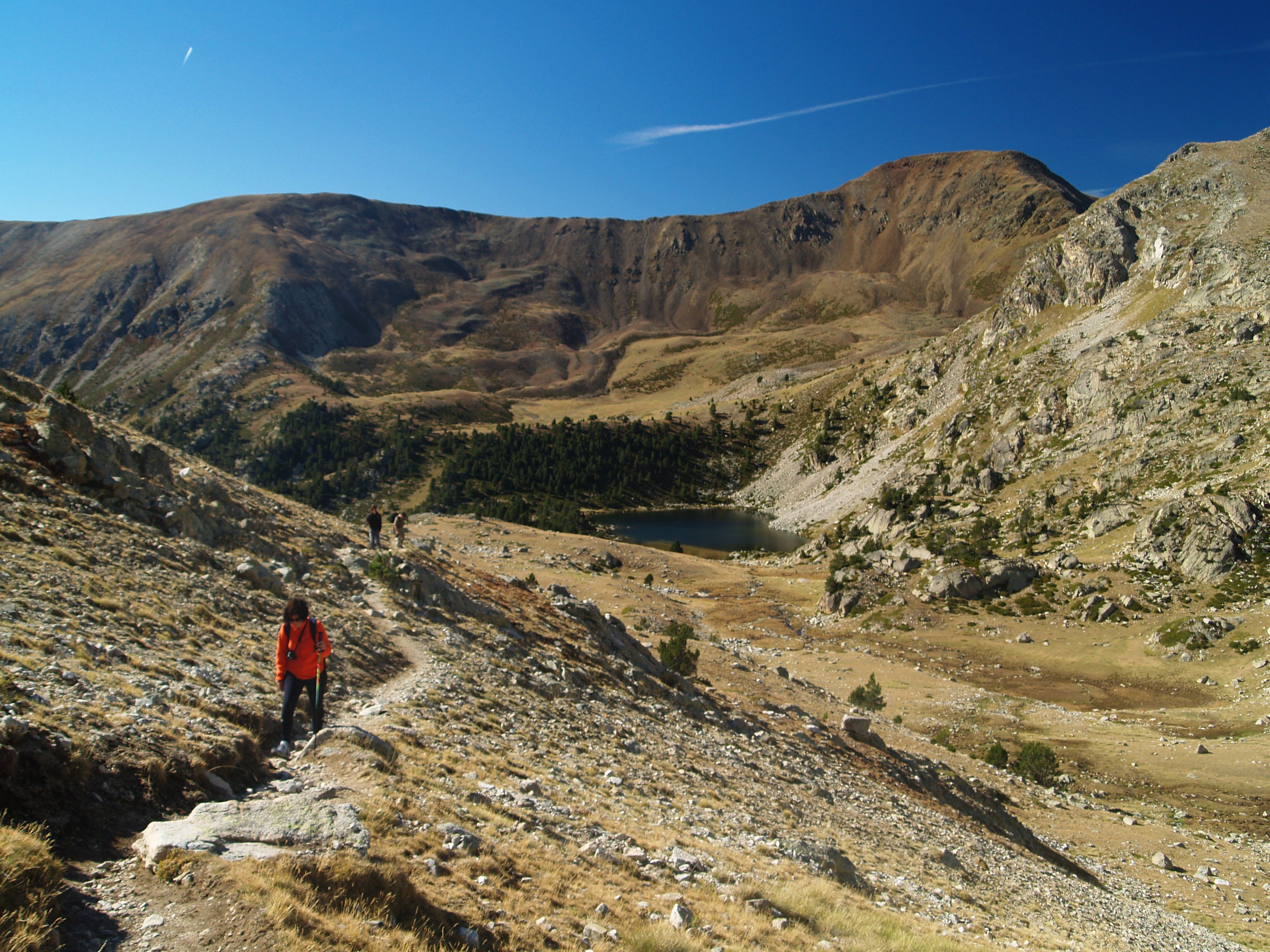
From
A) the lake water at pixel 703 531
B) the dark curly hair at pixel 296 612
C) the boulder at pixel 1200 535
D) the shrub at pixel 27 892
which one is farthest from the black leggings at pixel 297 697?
the lake water at pixel 703 531

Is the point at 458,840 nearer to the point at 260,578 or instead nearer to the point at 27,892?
the point at 27,892

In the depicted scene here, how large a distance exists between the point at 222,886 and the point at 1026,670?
47808mm

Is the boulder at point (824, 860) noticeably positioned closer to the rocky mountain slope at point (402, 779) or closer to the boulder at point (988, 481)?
the rocky mountain slope at point (402, 779)

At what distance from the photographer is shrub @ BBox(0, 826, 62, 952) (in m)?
4.27

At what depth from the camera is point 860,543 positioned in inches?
2891

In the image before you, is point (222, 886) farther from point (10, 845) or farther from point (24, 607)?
point (24, 607)

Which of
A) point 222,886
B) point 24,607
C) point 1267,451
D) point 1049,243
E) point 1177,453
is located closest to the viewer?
point 222,886

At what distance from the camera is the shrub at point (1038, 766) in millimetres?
27906

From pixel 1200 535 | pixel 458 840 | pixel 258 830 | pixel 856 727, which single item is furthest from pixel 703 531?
pixel 258 830

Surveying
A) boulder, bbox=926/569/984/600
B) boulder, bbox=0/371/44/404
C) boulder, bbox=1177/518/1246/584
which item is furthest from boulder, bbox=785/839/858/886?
boulder, bbox=1177/518/1246/584

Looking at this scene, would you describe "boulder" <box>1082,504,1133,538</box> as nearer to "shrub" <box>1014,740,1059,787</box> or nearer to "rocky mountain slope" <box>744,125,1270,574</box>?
"rocky mountain slope" <box>744,125,1270,574</box>

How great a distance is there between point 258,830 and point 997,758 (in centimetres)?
3206

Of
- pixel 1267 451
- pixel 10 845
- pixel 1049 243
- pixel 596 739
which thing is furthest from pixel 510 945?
pixel 1049 243

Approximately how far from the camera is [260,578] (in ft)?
54.5
